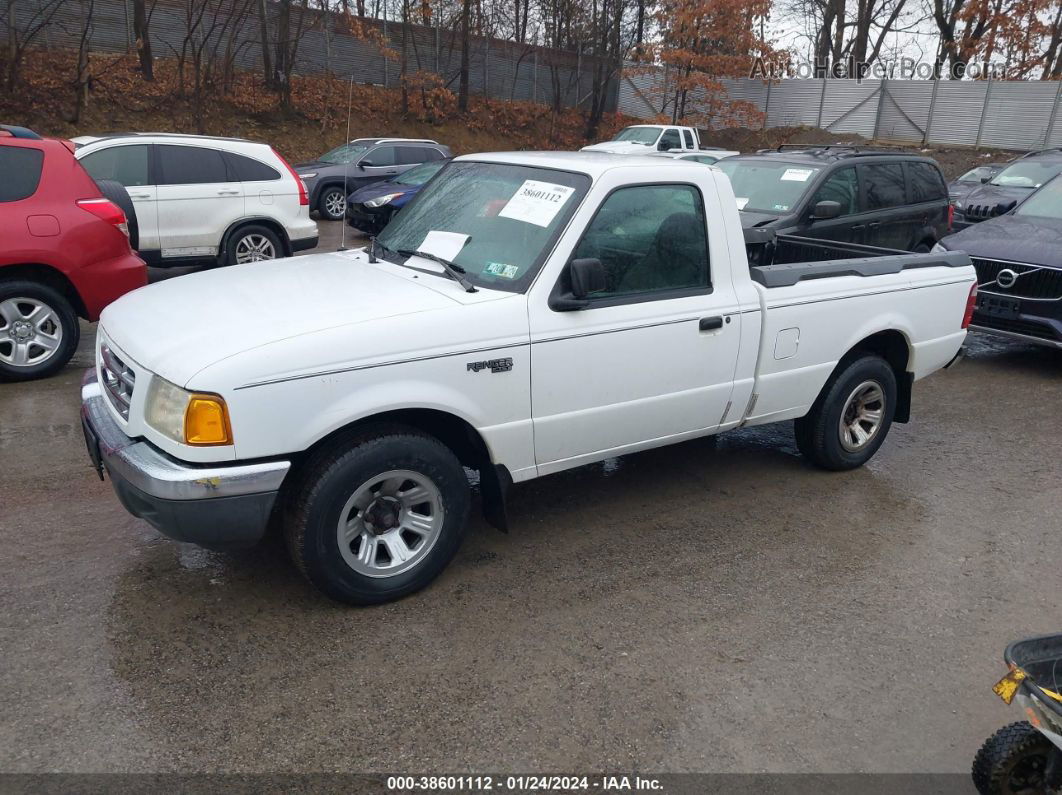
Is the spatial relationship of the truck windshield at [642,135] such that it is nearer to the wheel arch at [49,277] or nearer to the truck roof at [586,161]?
the wheel arch at [49,277]

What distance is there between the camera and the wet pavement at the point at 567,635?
3.02 meters

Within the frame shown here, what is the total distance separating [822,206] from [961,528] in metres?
4.10

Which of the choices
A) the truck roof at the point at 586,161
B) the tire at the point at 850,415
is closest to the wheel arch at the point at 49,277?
the truck roof at the point at 586,161

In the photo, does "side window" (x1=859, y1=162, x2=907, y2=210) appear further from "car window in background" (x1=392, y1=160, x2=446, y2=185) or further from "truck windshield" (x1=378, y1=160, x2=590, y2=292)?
"car window in background" (x1=392, y1=160, x2=446, y2=185)

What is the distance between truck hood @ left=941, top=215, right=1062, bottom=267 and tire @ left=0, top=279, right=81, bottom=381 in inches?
311

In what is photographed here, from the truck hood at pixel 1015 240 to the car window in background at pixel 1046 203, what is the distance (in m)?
0.13

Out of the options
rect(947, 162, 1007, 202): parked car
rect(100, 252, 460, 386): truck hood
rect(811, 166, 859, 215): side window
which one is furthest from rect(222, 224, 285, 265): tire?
rect(947, 162, 1007, 202): parked car

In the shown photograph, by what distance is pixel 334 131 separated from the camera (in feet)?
82.7

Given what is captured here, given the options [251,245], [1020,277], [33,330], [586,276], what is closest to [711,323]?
[586,276]

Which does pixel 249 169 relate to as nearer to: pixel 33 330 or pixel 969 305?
pixel 33 330

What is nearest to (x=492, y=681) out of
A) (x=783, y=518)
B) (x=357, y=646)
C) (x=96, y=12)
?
(x=357, y=646)

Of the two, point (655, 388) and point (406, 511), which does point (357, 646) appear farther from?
point (655, 388)

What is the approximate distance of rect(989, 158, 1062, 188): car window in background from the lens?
14.0 meters

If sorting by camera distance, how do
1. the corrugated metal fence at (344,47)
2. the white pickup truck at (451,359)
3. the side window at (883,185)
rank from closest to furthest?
the white pickup truck at (451,359)
the side window at (883,185)
the corrugated metal fence at (344,47)
